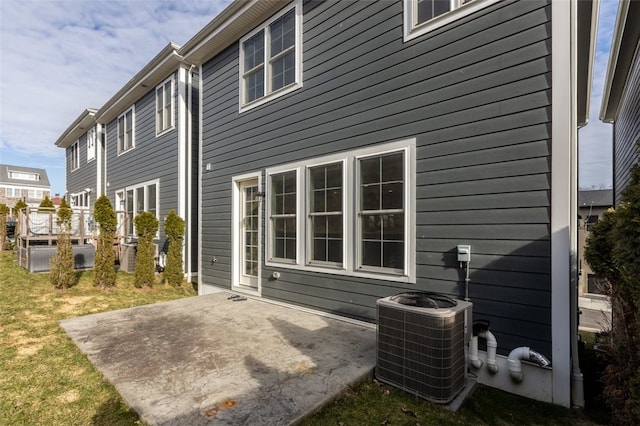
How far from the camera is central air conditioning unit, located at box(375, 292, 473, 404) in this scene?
8.39ft

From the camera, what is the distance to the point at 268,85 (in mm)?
5879

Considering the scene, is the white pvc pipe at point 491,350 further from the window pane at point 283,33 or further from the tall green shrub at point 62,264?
the tall green shrub at point 62,264

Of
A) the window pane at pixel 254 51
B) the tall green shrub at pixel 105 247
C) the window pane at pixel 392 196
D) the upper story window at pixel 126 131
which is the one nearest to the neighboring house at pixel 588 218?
the window pane at pixel 392 196

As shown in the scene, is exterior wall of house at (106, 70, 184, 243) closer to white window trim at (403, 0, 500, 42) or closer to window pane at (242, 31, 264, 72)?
window pane at (242, 31, 264, 72)

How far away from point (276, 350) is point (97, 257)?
5397 mm

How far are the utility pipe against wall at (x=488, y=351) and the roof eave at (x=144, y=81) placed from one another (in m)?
8.60

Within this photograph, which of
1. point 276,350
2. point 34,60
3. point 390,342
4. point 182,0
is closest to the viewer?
point 390,342

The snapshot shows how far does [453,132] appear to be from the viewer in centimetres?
351

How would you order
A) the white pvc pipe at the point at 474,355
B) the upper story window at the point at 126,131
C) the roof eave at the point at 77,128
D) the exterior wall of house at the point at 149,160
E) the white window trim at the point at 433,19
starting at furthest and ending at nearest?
the roof eave at the point at 77,128 → the upper story window at the point at 126,131 → the exterior wall of house at the point at 149,160 → the white window trim at the point at 433,19 → the white pvc pipe at the point at 474,355

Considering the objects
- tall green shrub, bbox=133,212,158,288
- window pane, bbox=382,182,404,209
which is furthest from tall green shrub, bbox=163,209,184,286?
window pane, bbox=382,182,404,209

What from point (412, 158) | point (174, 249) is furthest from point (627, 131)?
point (174, 249)

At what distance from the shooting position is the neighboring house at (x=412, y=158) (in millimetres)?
2918

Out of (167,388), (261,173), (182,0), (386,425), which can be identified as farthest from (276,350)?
(182,0)

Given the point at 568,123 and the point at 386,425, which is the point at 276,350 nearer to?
the point at 386,425
